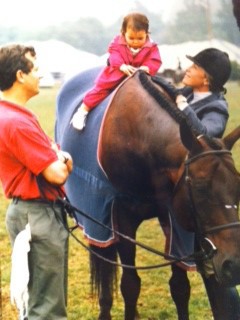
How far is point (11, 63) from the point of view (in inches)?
83.3

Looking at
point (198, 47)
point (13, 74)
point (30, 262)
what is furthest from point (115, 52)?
point (30, 262)

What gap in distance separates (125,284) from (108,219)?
0.38 m

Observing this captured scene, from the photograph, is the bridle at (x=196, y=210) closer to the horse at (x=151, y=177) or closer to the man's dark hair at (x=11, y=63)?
the horse at (x=151, y=177)

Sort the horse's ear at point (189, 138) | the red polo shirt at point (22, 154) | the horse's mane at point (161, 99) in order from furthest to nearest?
1. the horse's mane at point (161, 99)
2. the horse's ear at point (189, 138)
3. the red polo shirt at point (22, 154)

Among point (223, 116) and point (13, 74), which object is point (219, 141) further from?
point (13, 74)

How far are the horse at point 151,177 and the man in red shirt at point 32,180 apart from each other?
45cm

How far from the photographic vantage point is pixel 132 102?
8.24ft

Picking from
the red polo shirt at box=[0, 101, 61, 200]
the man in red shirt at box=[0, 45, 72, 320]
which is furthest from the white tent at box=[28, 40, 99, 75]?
the red polo shirt at box=[0, 101, 61, 200]

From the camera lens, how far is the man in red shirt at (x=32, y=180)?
2.03 metres

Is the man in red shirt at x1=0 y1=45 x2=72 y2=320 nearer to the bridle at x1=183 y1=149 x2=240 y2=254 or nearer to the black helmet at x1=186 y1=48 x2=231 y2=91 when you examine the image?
the bridle at x1=183 y1=149 x2=240 y2=254

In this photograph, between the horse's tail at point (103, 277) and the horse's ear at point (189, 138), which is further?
the horse's tail at point (103, 277)

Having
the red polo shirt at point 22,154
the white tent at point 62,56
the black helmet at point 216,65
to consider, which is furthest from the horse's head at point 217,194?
the white tent at point 62,56

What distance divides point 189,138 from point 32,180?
649 mm

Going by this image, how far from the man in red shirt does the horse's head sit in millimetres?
506
